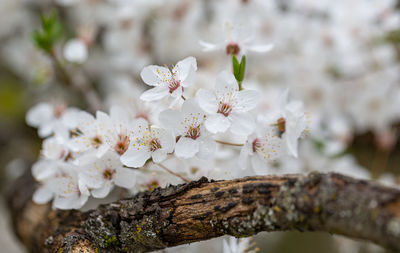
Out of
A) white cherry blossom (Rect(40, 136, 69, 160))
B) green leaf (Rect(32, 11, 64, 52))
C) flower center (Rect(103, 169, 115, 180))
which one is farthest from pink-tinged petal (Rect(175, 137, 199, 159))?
green leaf (Rect(32, 11, 64, 52))

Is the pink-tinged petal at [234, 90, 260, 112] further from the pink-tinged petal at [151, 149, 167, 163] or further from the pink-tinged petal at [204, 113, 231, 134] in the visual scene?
the pink-tinged petal at [151, 149, 167, 163]

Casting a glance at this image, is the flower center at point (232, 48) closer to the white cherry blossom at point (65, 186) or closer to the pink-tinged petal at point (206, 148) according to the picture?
the pink-tinged petal at point (206, 148)

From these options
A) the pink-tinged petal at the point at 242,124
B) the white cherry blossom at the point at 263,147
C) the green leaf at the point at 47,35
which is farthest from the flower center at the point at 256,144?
the green leaf at the point at 47,35

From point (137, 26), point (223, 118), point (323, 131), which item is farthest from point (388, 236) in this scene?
point (137, 26)

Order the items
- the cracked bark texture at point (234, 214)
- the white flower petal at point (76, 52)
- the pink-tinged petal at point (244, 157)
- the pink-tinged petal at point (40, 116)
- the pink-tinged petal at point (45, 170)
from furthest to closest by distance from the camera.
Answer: the white flower petal at point (76, 52) → the pink-tinged petal at point (40, 116) → the pink-tinged petal at point (45, 170) → the pink-tinged petal at point (244, 157) → the cracked bark texture at point (234, 214)

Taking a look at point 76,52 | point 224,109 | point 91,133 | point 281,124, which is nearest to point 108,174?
point 91,133

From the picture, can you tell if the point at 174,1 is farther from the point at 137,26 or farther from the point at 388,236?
the point at 388,236

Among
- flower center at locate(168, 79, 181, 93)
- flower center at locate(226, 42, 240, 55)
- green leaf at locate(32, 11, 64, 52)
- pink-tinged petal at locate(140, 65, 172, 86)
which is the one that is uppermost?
green leaf at locate(32, 11, 64, 52)
